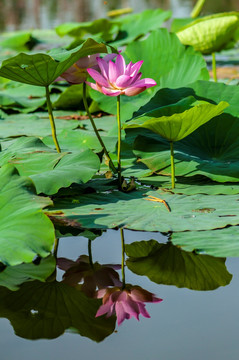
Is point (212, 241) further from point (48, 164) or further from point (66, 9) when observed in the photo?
point (66, 9)

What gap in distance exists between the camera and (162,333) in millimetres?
948

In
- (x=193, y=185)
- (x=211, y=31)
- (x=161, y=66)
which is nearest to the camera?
(x=193, y=185)

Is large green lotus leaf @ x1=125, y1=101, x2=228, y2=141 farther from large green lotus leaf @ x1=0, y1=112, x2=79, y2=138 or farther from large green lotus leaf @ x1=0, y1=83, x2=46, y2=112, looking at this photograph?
large green lotus leaf @ x1=0, y1=83, x2=46, y2=112

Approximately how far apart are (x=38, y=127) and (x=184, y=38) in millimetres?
1182

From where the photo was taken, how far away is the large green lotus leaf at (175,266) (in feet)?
3.82

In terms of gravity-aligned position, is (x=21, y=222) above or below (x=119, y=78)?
below

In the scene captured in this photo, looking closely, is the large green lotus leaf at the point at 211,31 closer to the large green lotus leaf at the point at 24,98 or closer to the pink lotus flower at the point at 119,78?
the large green lotus leaf at the point at 24,98

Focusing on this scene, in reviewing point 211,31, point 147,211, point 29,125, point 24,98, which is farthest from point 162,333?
point 211,31

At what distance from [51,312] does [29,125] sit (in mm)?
1655

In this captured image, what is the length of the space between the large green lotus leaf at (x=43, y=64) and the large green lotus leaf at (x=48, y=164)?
217 mm

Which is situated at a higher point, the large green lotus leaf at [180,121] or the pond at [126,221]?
the large green lotus leaf at [180,121]

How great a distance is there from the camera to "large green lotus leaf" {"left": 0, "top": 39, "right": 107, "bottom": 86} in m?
1.47

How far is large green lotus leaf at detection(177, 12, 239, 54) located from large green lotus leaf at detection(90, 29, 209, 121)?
2.62ft

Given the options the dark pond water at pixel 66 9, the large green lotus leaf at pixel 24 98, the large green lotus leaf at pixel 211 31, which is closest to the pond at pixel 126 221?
the large green lotus leaf at pixel 24 98
